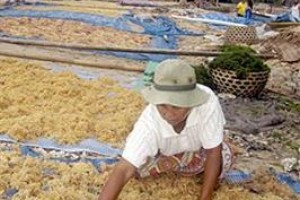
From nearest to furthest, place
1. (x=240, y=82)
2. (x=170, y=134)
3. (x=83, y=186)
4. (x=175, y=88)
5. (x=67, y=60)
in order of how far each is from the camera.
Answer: (x=175, y=88)
(x=170, y=134)
(x=83, y=186)
(x=240, y=82)
(x=67, y=60)

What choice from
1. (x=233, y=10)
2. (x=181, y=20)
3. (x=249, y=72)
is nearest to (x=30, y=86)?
(x=249, y=72)

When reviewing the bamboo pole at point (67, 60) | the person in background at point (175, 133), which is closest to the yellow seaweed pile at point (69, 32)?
the bamboo pole at point (67, 60)

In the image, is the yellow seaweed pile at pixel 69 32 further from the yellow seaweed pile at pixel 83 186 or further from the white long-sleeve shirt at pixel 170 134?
the white long-sleeve shirt at pixel 170 134

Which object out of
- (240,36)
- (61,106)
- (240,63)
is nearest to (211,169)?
(61,106)

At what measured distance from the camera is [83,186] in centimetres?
326

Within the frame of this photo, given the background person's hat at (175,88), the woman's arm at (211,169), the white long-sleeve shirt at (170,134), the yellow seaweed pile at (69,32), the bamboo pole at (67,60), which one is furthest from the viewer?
the yellow seaweed pile at (69,32)

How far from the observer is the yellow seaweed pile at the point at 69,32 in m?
8.92

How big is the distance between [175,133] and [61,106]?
206cm

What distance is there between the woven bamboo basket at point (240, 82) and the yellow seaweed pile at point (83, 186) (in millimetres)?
2385

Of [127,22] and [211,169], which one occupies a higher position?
[211,169]

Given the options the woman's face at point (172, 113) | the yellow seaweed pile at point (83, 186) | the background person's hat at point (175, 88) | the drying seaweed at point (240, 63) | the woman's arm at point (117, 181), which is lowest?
the drying seaweed at point (240, 63)

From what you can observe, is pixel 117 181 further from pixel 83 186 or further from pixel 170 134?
pixel 83 186

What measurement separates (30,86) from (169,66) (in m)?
2.82

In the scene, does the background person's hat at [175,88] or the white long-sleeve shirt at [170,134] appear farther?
the white long-sleeve shirt at [170,134]
